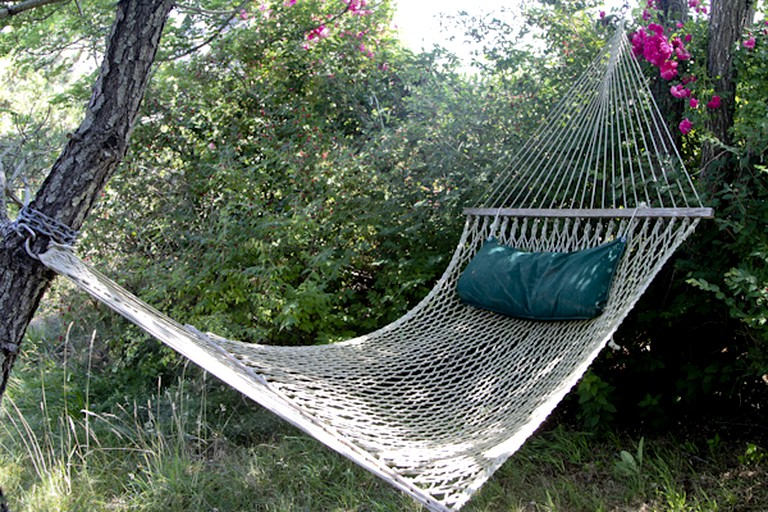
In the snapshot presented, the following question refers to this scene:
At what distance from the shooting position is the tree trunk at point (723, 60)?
2512 mm

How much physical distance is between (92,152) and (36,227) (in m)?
0.23

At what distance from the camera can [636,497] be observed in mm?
2270

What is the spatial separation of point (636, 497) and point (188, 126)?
9.35 ft

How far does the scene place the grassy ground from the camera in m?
2.26

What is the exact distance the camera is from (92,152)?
71.1 inches

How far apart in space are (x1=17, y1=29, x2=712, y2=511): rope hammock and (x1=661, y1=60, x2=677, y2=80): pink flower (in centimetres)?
10

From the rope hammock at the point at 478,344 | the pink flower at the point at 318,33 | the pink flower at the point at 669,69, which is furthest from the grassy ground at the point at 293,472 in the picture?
the pink flower at the point at 318,33

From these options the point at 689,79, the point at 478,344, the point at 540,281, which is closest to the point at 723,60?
the point at 689,79

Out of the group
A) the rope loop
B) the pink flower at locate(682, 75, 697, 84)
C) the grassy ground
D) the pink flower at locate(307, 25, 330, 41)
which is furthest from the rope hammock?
the pink flower at locate(307, 25, 330, 41)

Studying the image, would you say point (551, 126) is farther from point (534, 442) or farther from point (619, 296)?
point (534, 442)

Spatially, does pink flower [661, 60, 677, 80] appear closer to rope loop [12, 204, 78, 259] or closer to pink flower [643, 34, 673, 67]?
pink flower [643, 34, 673, 67]

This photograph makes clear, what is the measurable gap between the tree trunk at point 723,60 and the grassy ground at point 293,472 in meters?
1.02

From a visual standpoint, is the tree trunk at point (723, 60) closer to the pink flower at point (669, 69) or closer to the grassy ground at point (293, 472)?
the pink flower at point (669, 69)

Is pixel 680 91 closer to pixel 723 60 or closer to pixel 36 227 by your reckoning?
pixel 723 60
